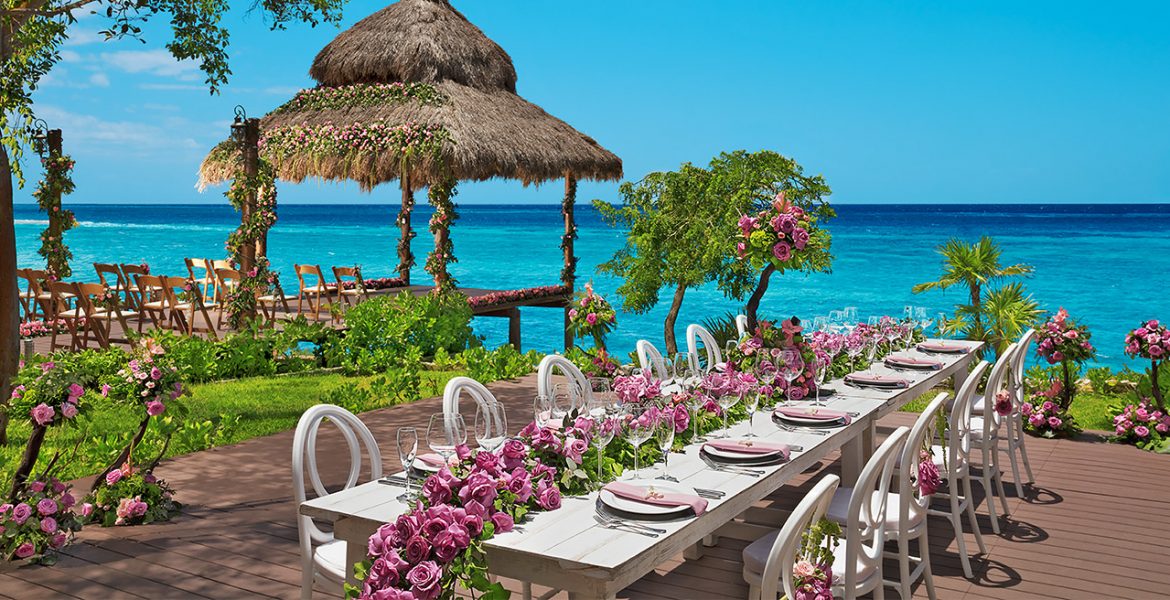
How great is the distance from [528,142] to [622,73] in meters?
46.8

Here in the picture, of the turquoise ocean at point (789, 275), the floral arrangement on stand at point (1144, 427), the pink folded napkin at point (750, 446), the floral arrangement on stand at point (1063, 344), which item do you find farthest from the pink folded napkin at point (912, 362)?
the turquoise ocean at point (789, 275)

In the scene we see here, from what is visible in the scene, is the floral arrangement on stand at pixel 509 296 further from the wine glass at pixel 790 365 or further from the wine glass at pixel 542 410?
the wine glass at pixel 542 410

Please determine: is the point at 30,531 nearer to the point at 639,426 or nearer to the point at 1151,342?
the point at 639,426

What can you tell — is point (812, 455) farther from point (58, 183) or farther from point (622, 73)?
point (622, 73)

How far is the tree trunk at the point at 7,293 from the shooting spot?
5.64m

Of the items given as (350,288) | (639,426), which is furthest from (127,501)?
(350,288)

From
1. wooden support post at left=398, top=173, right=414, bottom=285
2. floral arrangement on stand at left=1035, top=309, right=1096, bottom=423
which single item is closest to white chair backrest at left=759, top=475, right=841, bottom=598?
floral arrangement on stand at left=1035, top=309, right=1096, bottom=423

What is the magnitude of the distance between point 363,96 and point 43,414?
29.7 ft

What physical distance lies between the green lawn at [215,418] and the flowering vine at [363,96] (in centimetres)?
419

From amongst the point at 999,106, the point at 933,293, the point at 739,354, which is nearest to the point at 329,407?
the point at 739,354

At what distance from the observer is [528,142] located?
41.0 feet

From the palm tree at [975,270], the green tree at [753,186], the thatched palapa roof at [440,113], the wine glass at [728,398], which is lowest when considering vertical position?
the wine glass at [728,398]

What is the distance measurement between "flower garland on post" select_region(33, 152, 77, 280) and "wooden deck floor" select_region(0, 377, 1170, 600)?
6316mm

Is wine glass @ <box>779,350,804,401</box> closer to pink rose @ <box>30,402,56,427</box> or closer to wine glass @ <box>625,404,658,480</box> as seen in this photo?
wine glass @ <box>625,404,658,480</box>
